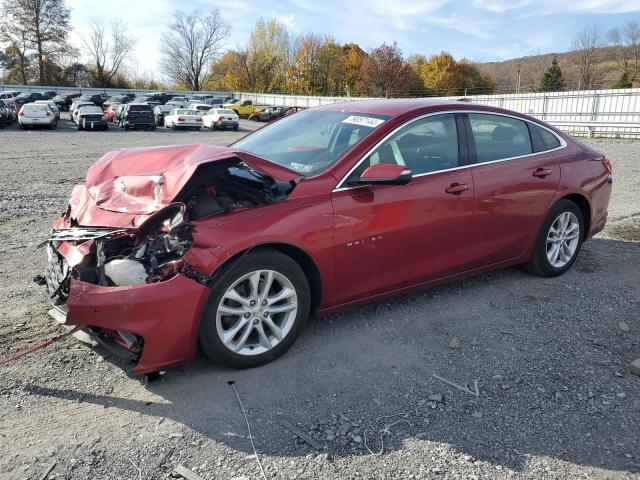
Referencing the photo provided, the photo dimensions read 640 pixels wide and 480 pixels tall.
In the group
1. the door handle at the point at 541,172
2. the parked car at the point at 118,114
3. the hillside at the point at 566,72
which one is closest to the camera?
the door handle at the point at 541,172

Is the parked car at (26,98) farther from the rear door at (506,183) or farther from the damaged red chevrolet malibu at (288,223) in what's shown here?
the rear door at (506,183)

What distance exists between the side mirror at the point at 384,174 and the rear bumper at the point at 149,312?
133 cm

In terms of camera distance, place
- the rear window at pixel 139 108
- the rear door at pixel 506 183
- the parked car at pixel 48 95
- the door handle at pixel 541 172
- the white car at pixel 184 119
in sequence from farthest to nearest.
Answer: the parked car at pixel 48 95 → the white car at pixel 184 119 → the rear window at pixel 139 108 → the door handle at pixel 541 172 → the rear door at pixel 506 183

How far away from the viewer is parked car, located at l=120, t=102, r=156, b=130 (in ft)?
101

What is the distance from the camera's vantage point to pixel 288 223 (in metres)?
3.35

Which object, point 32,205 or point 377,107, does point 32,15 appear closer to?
point 32,205

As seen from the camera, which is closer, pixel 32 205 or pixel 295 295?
pixel 295 295

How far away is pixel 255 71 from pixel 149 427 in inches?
3251

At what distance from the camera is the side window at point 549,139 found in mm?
4957

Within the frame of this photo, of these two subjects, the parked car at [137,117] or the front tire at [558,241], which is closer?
the front tire at [558,241]

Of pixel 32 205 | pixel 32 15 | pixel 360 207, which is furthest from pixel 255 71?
pixel 360 207

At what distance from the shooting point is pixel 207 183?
3.42m

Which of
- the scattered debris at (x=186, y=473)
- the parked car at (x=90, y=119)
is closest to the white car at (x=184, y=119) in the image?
the parked car at (x=90, y=119)

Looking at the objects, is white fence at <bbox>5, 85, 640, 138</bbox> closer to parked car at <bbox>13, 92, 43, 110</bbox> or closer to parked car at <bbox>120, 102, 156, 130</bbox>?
parked car at <bbox>120, 102, 156, 130</bbox>
